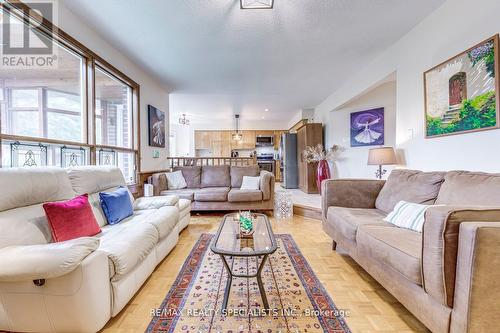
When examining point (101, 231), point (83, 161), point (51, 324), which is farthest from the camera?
point (83, 161)

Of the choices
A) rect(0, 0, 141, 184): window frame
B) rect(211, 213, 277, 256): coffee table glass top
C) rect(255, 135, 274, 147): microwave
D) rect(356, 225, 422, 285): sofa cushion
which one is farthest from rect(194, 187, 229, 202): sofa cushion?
rect(255, 135, 274, 147): microwave

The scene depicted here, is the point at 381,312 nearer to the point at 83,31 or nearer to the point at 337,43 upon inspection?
the point at 337,43

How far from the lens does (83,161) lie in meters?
2.46

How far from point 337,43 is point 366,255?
2.53 metres

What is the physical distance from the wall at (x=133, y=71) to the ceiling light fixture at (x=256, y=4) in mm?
1722

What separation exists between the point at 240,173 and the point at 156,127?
72.7 inches

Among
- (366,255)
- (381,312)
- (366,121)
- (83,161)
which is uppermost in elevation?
(366,121)

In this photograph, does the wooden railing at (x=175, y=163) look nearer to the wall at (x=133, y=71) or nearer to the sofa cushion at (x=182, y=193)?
the wall at (x=133, y=71)

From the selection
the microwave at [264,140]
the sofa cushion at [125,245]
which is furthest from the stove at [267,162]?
the sofa cushion at [125,245]

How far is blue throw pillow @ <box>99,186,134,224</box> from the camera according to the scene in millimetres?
2070

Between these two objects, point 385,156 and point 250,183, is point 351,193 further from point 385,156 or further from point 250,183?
point 250,183

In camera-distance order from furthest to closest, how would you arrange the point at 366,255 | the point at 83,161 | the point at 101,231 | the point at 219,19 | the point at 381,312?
the point at 83,161, the point at 219,19, the point at 101,231, the point at 366,255, the point at 381,312

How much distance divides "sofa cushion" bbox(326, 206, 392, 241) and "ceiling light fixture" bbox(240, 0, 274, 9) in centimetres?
209

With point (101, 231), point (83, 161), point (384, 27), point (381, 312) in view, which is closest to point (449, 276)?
point (381, 312)
